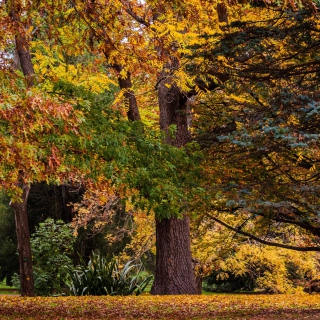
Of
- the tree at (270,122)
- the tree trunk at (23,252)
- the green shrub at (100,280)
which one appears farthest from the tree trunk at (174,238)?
the tree trunk at (23,252)

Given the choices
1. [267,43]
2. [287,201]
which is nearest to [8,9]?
[267,43]

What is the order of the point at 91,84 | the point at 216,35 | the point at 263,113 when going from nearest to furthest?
the point at 216,35 < the point at 263,113 < the point at 91,84

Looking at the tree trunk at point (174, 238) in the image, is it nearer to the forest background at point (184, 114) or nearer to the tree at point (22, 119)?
the forest background at point (184, 114)

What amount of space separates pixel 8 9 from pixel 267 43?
3.94 m

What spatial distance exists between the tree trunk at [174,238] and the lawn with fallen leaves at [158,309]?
1.51 m

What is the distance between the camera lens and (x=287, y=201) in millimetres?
9383

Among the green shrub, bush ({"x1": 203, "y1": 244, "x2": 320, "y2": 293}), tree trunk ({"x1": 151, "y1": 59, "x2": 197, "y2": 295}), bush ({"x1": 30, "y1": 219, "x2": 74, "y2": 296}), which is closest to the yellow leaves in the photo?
tree trunk ({"x1": 151, "y1": 59, "x2": 197, "y2": 295})

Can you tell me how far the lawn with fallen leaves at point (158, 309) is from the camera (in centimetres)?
916

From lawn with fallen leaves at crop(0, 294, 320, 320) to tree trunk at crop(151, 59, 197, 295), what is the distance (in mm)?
1510

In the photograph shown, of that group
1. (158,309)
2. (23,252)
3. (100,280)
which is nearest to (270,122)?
(158,309)

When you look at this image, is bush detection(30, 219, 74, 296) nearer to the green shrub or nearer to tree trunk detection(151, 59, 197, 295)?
the green shrub

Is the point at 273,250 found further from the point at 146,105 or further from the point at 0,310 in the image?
the point at 0,310

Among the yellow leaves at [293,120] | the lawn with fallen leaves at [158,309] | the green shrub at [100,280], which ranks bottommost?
the lawn with fallen leaves at [158,309]

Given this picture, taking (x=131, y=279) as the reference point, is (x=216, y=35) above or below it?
above
